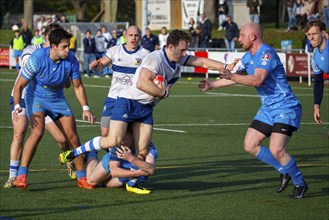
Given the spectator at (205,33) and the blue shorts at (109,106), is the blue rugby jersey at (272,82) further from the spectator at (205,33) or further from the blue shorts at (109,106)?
the spectator at (205,33)

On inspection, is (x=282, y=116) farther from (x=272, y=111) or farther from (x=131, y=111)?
(x=131, y=111)

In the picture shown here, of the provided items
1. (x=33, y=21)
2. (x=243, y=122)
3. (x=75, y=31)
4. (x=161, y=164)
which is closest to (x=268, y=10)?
(x=33, y=21)

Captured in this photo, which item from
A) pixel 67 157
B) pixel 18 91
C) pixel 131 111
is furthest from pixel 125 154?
pixel 18 91

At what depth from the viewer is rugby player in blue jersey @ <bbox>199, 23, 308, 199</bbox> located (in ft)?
36.3

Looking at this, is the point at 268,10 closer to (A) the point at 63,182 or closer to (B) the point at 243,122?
(B) the point at 243,122

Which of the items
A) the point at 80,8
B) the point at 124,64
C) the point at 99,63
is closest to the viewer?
the point at 99,63

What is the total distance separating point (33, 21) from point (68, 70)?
49.7m

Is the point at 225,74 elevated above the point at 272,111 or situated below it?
above

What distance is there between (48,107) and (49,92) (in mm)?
202

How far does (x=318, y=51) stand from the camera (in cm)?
1217

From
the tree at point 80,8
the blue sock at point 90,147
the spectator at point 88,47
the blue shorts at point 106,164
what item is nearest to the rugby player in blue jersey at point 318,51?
the blue shorts at point 106,164

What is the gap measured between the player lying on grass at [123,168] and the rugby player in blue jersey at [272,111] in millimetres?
1313

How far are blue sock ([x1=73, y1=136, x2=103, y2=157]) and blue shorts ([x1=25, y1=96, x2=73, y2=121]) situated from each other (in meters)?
0.58

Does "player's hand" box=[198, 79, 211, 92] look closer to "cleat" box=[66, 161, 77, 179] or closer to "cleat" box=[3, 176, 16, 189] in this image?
"cleat" box=[66, 161, 77, 179]
